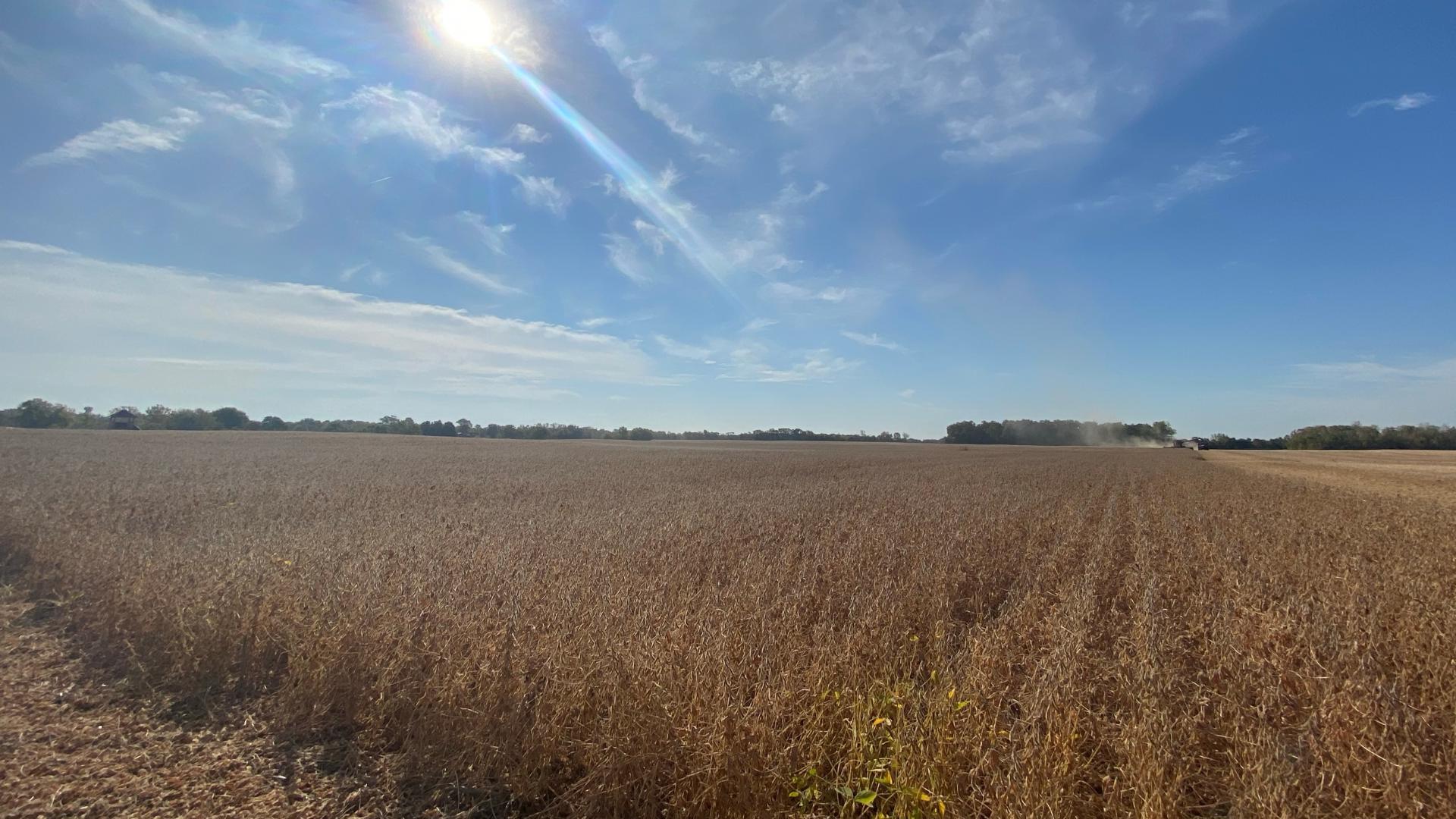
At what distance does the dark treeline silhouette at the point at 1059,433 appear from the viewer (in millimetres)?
131375

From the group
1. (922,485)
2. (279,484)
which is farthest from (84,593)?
(922,485)

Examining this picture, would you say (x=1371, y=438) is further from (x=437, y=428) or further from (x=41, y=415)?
(x=41, y=415)

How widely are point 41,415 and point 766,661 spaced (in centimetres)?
10148

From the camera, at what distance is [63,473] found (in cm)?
1800

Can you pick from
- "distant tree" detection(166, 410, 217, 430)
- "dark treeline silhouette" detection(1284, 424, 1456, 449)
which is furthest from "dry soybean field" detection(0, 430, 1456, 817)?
"dark treeline silhouette" detection(1284, 424, 1456, 449)

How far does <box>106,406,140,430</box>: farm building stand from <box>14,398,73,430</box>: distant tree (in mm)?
4669

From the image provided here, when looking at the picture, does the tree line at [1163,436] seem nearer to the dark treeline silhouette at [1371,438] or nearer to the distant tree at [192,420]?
the dark treeline silhouette at [1371,438]

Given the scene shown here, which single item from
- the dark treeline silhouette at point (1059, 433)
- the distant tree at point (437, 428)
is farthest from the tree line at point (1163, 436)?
the distant tree at point (437, 428)

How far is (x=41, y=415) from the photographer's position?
68.3 metres

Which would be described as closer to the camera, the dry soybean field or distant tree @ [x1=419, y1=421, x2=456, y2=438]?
the dry soybean field

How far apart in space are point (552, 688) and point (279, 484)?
1708 cm

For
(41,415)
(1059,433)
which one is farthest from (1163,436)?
(41,415)

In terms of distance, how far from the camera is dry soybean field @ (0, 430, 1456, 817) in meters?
3.44

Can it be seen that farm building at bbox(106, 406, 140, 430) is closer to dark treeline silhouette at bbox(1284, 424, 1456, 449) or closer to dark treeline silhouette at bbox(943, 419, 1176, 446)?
dark treeline silhouette at bbox(943, 419, 1176, 446)
